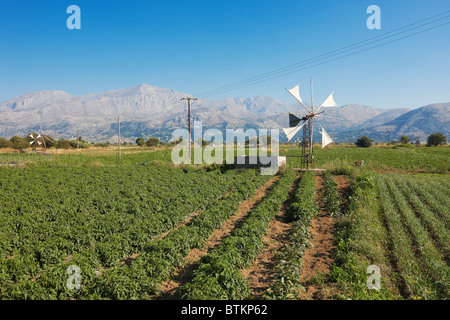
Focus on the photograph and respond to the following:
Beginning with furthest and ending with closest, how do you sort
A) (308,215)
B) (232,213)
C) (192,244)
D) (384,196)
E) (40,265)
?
1. (384,196)
2. (232,213)
3. (308,215)
4. (192,244)
5. (40,265)

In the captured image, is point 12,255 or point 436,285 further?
point 12,255

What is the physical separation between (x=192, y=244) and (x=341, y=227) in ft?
25.7

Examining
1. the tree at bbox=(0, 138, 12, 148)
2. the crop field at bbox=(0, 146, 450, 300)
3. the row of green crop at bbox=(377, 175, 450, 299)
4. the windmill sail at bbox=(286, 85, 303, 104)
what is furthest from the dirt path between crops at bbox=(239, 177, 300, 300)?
the tree at bbox=(0, 138, 12, 148)

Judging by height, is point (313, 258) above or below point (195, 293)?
below

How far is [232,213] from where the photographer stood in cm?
1555

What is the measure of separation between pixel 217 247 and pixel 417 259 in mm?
7243

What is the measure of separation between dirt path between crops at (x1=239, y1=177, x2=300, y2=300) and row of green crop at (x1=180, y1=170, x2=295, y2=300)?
0.28m

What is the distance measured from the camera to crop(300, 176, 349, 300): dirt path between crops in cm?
755

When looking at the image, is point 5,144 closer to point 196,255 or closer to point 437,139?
point 196,255

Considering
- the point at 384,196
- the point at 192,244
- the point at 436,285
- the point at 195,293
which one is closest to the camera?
the point at 195,293

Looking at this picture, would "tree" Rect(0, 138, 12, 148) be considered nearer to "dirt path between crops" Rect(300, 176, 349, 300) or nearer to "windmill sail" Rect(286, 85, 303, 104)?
"windmill sail" Rect(286, 85, 303, 104)

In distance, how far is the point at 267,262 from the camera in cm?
969

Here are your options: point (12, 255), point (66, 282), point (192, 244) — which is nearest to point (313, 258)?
point (192, 244)
